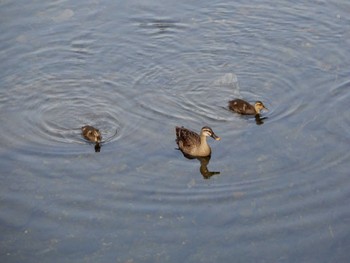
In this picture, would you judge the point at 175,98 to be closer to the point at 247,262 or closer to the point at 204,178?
the point at 204,178

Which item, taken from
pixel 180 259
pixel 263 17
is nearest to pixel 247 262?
pixel 180 259

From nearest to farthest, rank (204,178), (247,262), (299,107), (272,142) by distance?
1. (247,262)
2. (204,178)
3. (272,142)
4. (299,107)

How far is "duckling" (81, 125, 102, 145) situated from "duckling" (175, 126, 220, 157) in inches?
49.9

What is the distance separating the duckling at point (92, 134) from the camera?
11.1 m

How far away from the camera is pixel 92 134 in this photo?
11.1 meters

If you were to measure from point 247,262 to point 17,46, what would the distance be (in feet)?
24.5

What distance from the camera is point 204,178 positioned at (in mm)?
10430

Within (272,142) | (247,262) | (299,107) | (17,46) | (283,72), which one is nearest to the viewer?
(247,262)

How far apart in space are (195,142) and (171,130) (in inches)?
30.2

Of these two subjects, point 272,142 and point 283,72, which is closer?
point 272,142

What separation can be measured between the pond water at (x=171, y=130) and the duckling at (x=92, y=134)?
130 mm

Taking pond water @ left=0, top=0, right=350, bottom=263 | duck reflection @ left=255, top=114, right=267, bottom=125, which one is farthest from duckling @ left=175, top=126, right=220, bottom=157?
duck reflection @ left=255, top=114, right=267, bottom=125

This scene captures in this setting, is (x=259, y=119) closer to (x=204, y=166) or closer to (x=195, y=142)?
(x=195, y=142)

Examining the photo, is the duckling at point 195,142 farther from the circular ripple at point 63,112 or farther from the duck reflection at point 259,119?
the circular ripple at point 63,112
